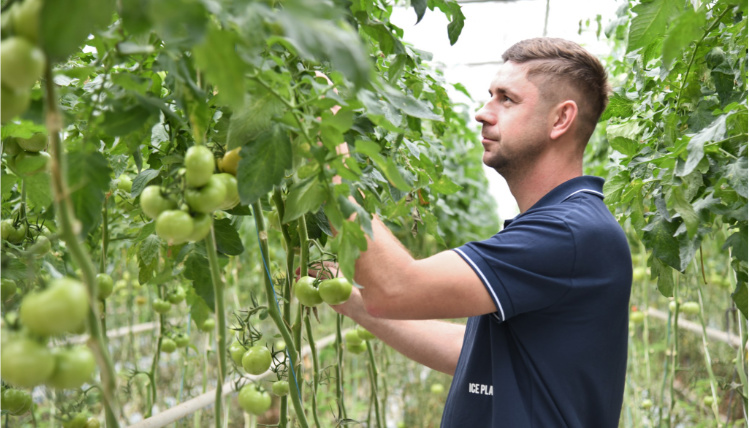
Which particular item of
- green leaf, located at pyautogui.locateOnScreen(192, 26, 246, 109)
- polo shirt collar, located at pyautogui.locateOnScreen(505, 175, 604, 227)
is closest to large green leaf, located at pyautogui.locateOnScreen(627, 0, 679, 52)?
polo shirt collar, located at pyautogui.locateOnScreen(505, 175, 604, 227)

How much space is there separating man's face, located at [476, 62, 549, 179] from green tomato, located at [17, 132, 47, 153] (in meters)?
0.83

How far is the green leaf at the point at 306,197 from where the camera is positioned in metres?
0.68

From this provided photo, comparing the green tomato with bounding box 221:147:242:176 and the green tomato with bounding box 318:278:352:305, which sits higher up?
the green tomato with bounding box 221:147:242:176

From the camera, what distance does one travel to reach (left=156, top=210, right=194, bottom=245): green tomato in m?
0.57

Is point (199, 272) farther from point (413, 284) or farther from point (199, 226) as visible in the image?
point (413, 284)

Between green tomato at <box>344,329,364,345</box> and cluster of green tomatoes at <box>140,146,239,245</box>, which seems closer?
cluster of green tomatoes at <box>140,146,239,245</box>

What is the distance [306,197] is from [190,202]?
14 cm

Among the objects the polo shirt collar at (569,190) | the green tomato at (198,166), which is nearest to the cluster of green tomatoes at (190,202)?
the green tomato at (198,166)

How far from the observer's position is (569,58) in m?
1.42

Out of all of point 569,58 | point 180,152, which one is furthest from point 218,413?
point 569,58

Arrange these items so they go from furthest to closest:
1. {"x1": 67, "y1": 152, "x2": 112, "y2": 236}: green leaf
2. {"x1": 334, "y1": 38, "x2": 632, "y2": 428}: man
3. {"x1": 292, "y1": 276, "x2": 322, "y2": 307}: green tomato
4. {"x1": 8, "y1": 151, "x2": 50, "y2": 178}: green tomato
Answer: {"x1": 334, "y1": 38, "x2": 632, "y2": 428}: man, {"x1": 292, "y1": 276, "x2": 322, "y2": 307}: green tomato, {"x1": 8, "y1": 151, "x2": 50, "y2": 178}: green tomato, {"x1": 67, "y1": 152, "x2": 112, "y2": 236}: green leaf

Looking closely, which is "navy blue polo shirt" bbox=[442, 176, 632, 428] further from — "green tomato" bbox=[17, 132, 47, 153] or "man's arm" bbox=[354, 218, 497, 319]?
"green tomato" bbox=[17, 132, 47, 153]

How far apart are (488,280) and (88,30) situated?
778 mm

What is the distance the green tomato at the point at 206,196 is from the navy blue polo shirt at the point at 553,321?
54 cm
